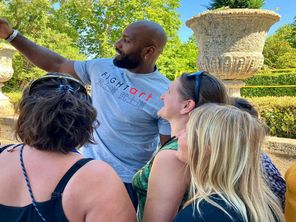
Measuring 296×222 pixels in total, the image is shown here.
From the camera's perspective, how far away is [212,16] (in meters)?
4.80

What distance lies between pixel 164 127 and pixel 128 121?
9.2 inches

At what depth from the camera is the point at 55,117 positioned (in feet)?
3.95

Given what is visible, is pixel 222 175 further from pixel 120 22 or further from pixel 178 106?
pixel 120 22

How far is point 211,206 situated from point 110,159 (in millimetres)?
1184

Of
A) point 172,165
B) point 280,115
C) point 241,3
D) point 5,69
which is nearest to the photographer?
Result: point 172,165

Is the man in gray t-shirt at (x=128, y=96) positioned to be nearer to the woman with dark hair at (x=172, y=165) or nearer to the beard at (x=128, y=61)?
the beard at (x=128, y=61)

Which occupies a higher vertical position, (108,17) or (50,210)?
(108,17)

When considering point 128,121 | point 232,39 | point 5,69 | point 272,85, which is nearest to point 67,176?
point 128,121

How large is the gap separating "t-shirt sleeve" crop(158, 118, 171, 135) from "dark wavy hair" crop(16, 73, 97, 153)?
3.10 feet

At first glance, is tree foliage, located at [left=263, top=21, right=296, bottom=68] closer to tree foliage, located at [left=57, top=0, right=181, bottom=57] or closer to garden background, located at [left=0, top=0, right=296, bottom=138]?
garden background, located at [left=0, top=0, right=296, bottom=138]

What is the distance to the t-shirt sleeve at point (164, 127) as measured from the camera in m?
2.20

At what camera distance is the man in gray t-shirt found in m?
2.27

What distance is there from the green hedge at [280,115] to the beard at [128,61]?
2.68 m

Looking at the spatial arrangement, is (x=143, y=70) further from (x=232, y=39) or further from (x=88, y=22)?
(x=88, y=22)
